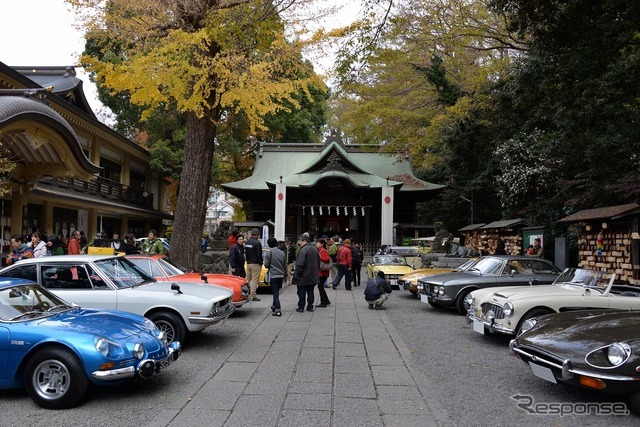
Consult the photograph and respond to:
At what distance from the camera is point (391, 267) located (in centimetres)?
1488

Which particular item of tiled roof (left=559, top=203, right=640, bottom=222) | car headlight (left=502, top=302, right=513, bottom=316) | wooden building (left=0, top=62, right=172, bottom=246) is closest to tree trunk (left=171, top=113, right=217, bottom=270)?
wooden building (left=0, top=62, right=172, bottom=246)

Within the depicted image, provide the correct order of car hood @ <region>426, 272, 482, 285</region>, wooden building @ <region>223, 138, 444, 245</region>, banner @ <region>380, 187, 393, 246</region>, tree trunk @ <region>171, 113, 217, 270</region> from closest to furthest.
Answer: car hood @ <region>426, 272, 482, 285</region> → tree trunk @ <region>171, 113, 217, 270</region> → banner @ <region>380, 187, 393, 246</region> → wooden building @ <region>223, 138, 444, 245</region>

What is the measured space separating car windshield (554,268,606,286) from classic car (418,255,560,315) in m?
1.93

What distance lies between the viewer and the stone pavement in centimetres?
437

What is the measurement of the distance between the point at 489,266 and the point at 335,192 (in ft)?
66.0

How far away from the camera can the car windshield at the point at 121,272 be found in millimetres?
6809

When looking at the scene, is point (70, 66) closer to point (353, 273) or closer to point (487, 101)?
point (353, 273)

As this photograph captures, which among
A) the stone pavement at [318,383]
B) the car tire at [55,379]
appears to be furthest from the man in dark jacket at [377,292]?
the car tire at [55,379]

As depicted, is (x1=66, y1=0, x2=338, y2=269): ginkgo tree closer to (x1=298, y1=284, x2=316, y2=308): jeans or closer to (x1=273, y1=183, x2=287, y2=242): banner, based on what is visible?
(x1=298, y1=284, x2=316, y2=308): jeans

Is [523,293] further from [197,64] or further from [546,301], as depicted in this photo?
[197,64]

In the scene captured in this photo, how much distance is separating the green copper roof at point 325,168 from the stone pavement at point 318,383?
20951 mm

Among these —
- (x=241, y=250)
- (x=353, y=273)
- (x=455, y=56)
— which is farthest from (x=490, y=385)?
(x=455, y=56)

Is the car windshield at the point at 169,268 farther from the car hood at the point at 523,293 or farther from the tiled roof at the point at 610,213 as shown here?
the tiled roof at the point at 610,213

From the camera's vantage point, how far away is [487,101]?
21406mm
